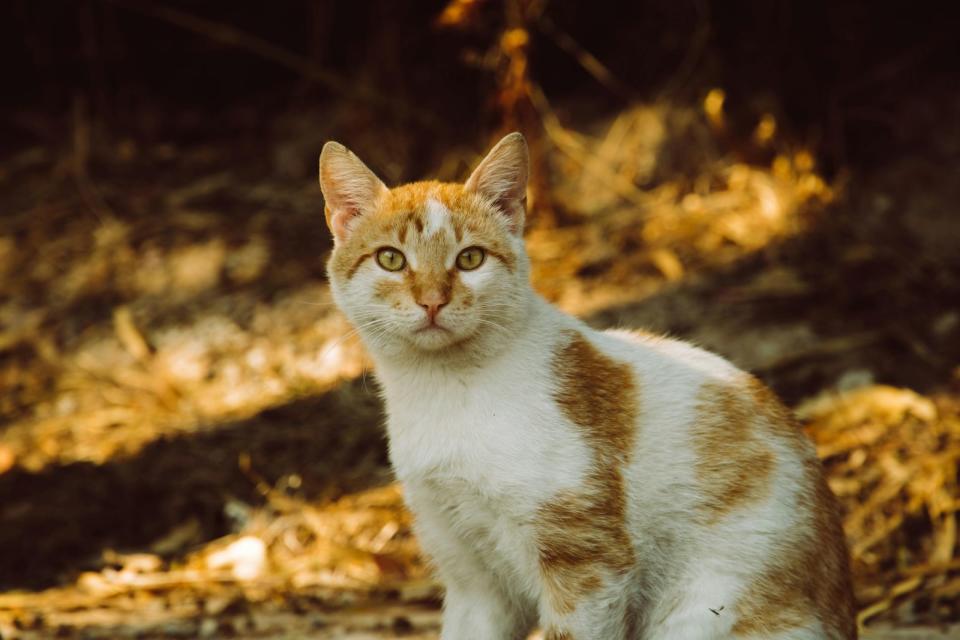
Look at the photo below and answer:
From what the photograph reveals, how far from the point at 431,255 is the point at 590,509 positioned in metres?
0.75

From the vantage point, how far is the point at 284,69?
6527 mm

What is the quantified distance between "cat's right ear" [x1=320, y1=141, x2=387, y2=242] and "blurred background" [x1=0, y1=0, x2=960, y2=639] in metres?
1.39

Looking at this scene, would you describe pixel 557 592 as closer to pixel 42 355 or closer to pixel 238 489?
pixel 238 489

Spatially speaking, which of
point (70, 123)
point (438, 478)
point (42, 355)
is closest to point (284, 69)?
point (70, 123)

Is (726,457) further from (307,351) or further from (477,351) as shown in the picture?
(307,351)

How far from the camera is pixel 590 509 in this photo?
247 cm

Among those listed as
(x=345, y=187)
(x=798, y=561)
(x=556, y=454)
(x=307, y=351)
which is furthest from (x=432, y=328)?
(x=307, y=351)

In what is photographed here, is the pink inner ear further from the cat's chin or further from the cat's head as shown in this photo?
the cat's chin

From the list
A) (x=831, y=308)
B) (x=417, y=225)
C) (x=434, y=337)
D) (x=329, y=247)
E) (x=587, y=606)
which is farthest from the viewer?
(x=329, y=247)

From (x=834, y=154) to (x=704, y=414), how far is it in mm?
3033

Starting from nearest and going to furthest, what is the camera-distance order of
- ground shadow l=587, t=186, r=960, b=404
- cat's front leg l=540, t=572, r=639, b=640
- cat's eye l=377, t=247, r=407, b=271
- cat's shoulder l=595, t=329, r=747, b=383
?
cat's front leg l=540, t=572, r=639, b=640 → cat's eye l=377, t=247, r=407, b=271 → cat's shoulder l=595, t=329, r=747, b=383 → ground shadow l=587, t=186, r=960, b=404

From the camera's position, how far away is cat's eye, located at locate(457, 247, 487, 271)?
2652 mm

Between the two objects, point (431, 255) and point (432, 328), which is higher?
point (431, 255)

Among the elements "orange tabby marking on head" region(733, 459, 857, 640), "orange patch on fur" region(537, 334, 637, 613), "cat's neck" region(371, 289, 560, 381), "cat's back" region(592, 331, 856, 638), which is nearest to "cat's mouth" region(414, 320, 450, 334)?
"cat's neck" region(371, 289, 560, 381)
